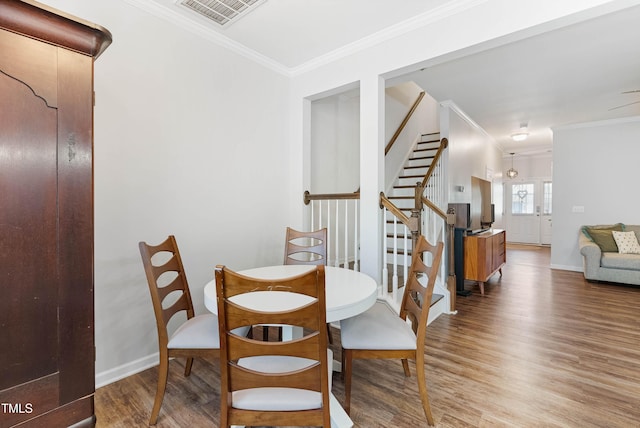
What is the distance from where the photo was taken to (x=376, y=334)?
67.2 inches

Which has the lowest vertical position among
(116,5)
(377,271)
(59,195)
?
(377,271)

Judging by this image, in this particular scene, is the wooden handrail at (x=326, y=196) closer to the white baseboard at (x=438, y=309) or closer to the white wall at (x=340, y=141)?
the white wall at (x=340, y=141)

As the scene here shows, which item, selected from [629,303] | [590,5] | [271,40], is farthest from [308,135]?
[629,303]

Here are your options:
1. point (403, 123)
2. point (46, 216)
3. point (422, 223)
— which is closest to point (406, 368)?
point (422, 223)

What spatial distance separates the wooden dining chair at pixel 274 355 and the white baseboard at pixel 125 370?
1.46 meters

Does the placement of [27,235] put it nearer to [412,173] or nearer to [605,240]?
[412,173]

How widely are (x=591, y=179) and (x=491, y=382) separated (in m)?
5.52

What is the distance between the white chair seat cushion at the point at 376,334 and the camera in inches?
65.3

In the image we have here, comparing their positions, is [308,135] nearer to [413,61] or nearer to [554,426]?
[413,61]

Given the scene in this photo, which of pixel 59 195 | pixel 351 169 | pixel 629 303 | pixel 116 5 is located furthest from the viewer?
pixel 351 169

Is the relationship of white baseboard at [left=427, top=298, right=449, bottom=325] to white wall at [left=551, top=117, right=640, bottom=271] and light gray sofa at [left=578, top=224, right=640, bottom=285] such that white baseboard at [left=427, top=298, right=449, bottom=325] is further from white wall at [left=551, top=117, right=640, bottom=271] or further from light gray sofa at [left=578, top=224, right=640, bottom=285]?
white wall at [left=551, top=117, right=640, bottom=271]

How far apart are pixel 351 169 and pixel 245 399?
3.49 metres

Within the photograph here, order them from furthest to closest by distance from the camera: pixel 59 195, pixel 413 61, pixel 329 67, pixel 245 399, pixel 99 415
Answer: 1. pixel 329 67
2. pixel 413 61
3. pixel 99 415
4. pixel 245 399
5. pixel 59 195

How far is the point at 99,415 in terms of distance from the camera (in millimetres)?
1757
